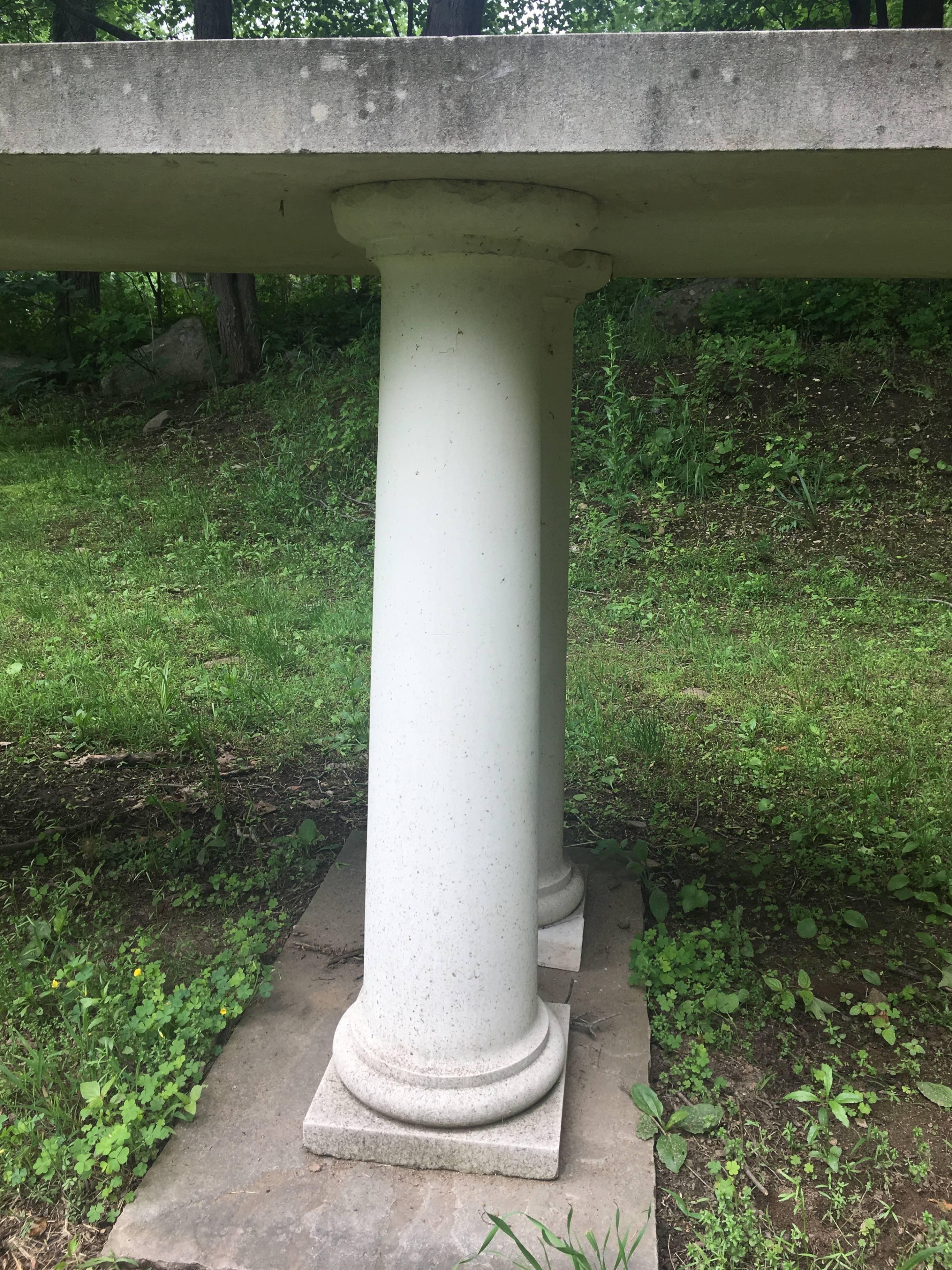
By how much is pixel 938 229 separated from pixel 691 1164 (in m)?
2.19

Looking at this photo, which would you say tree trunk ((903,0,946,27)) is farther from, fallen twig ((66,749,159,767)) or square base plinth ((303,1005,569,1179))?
square base plinth ((303,1005,569,1179))

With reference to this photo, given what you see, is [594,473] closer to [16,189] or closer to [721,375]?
[721,375]

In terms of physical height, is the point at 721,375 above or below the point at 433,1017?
above

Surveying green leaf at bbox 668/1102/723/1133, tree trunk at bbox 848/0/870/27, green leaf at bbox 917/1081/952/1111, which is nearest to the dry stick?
green leaf at bbox 668/1102/723/1133

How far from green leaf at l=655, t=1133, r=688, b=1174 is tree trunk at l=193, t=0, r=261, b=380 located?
1013 centimetres

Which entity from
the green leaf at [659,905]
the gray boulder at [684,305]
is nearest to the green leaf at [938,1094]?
the green leaf at [659,905]

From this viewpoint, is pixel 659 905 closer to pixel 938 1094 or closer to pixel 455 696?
pixel 938 1094

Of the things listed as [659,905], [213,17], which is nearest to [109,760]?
[659,905]

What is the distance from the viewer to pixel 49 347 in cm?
1189

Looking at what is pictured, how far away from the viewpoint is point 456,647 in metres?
1.97

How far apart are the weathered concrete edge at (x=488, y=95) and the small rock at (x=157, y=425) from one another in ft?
30.2

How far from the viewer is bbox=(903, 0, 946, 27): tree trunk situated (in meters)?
8.89

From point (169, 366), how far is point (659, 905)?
1007cm

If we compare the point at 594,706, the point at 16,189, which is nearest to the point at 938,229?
the point at 16,189
